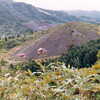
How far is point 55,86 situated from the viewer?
10.4ft

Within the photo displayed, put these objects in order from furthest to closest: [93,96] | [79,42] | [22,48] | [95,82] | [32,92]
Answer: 1. [22,48]
2. [79,42]
3. [95,82]
4. [93,96]
5. [32,92]

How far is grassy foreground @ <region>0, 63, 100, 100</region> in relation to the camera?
3043 millimetres

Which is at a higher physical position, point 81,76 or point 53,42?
point 81,76

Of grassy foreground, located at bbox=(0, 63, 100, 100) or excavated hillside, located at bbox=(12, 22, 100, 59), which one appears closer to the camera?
grassy foreground, located at bbox=(0, 63, 100, 100)

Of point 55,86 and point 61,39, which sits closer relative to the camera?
point 55,86

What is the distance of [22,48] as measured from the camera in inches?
3489

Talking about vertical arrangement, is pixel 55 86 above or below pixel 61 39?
above

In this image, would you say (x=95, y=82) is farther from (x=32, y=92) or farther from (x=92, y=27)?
(x=92, y=27)

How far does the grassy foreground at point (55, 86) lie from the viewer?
3.04 metres

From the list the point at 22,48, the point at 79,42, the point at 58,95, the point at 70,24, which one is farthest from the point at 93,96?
the point at 70,24

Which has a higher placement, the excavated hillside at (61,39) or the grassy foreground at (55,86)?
the grassy foreground at (55,86)

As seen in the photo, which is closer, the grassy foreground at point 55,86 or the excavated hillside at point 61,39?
the grassy foreground at point 55,86

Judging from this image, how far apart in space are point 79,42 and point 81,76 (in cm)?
7815

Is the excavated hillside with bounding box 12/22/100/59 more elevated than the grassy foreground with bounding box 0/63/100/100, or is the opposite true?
the grassy foreground with bounding box 0/63/100/100
